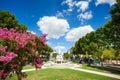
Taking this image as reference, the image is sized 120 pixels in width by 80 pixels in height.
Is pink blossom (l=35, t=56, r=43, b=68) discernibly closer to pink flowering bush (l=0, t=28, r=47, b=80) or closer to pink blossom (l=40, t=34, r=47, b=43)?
pink flowering bush (l=0, t=28, r=47, b=80)

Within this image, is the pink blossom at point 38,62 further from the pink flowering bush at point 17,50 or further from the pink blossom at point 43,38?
the pink blossom at point 43,38

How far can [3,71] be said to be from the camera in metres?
7.82

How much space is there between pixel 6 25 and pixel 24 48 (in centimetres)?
3148

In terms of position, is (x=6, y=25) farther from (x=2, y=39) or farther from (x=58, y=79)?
(x=2, y=39)

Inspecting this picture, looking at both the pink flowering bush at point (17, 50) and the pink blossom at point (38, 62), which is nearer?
the pink flowering bush at point (17, 50)

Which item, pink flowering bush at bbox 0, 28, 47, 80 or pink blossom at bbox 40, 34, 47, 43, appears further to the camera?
pink blossom at bbox 40, 34, 47, 43

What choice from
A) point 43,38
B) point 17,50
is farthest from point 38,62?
point 17,50

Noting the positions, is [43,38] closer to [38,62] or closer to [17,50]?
[38,62]

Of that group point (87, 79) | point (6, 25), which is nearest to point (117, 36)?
point (87, 79)

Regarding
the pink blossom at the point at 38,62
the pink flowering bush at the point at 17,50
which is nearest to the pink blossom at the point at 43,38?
the pink flowering bush at the point at 17,50

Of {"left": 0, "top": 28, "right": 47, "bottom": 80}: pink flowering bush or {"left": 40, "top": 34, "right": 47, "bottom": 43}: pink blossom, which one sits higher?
{"left": 40, "top": 34, "right": 47, "bottom": 43}: pink blossom

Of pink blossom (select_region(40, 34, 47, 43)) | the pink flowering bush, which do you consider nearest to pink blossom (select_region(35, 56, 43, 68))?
the pink flowering bush

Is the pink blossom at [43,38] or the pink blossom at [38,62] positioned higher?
the pink blossom at [43,38]

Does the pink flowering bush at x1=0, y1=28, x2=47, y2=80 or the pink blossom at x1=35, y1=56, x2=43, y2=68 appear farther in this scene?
the pink blossom at x1=35, y1=56, x2=43, y2=68
